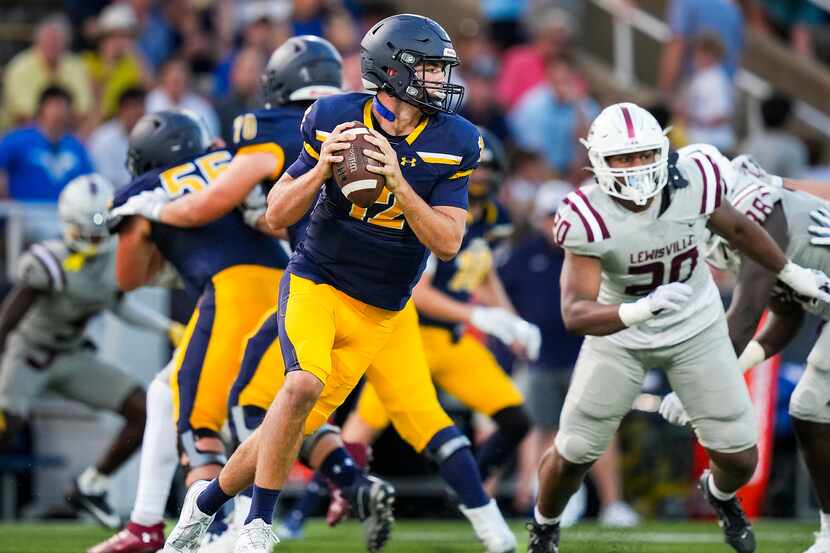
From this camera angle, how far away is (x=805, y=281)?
19.6 ft

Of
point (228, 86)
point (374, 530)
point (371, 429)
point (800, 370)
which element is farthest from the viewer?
point (228, 86)

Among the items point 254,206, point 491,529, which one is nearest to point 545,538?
point 491,529

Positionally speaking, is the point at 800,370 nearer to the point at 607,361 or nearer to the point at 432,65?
→ the point at 607,361

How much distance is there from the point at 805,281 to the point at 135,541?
2.97 meters

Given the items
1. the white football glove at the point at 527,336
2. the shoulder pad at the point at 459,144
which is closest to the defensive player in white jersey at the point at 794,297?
the shoulder pad at the point at 459,144

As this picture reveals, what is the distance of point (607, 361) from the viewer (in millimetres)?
5969

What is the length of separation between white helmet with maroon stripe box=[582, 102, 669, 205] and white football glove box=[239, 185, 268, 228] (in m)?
1.42

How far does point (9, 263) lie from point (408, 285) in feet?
17.0

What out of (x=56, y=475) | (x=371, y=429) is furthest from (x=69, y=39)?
(x=371, y=429)

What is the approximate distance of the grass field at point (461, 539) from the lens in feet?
23.0

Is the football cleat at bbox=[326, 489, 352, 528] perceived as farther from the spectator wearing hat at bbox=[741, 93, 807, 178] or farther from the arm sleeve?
the spectator wearing hat at bbox=[741, 93, 807, 178]

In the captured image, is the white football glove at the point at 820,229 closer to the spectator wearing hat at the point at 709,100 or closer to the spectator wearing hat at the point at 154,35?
the spectator wearing hat at the point at 709,100

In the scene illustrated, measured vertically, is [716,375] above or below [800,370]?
above

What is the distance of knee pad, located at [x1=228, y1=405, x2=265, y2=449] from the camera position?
6.00 meters
